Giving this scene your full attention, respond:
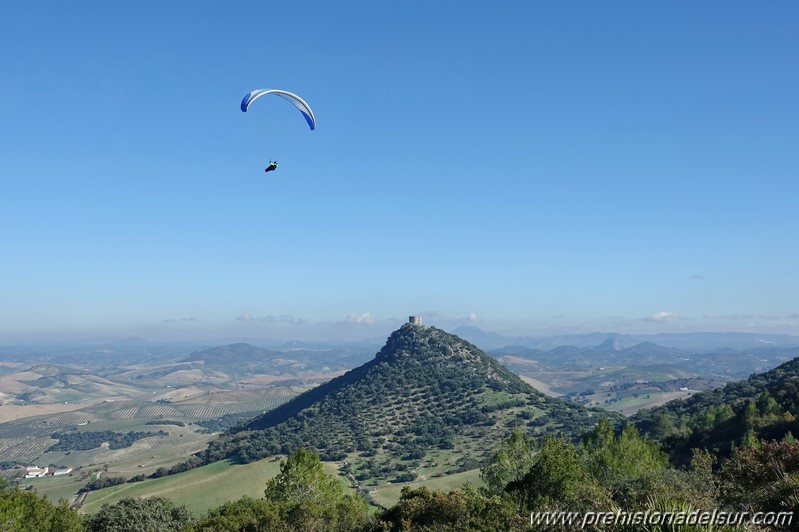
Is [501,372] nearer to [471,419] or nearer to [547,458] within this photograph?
[471,419]

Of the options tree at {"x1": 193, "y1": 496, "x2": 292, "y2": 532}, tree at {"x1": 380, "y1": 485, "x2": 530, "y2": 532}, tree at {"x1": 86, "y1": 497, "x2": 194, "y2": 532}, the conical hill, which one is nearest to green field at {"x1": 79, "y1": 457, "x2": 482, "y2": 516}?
the conical hill

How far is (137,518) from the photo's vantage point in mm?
44219

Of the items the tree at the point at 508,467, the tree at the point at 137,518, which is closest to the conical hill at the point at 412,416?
the tree at the point at 508,467

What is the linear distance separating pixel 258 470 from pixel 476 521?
102510 millimetres

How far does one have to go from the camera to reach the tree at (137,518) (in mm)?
43312

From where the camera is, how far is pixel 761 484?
2503 cm

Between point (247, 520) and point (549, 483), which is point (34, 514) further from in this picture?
point (549, 483)

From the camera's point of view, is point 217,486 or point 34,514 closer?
point 34,514

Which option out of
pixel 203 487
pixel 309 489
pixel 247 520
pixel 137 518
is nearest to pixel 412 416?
pixel 203 487

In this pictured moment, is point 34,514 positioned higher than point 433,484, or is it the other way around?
point 34,514

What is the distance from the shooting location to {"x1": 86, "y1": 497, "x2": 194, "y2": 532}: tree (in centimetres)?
4331

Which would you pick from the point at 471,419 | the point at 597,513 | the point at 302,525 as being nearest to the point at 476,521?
the point at 597,513

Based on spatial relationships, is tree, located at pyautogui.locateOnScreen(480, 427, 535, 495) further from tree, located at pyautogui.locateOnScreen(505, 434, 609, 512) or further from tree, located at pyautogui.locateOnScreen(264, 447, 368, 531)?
tree, located at pyautogui.locateOnScreen(264, 447, 368, 531)

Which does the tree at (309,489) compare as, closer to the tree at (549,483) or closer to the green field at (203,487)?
the tree at (549,483)
